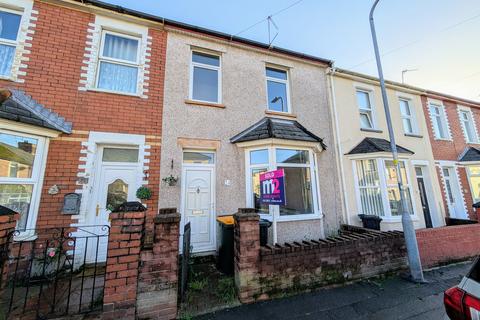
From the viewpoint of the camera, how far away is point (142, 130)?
5.29 metres

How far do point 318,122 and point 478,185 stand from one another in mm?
9620

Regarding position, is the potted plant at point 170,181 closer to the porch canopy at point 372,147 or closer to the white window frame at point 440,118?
the porch canopy at point 372,147

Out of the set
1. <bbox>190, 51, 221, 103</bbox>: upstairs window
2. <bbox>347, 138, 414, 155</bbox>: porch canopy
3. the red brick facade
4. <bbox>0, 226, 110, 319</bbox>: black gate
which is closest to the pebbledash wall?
<bbox>0, 226, 110, 319</bbox>: black gate

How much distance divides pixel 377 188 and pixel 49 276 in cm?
935

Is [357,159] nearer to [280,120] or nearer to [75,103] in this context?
[280,120]

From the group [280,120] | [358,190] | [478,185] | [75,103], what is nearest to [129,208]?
[75,103]

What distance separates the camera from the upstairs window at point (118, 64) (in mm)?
5410

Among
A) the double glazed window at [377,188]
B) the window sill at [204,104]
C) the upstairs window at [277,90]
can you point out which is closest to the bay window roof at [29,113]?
the window sill at [204,104]

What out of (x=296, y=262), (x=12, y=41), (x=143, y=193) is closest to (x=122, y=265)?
(x=143, y=193)

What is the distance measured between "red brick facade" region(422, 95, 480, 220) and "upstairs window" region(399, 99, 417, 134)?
841 millimetres

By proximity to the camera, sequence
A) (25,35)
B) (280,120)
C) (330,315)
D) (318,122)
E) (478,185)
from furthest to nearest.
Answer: (478,185), (318,122), (280,120), (25,35), (330,315)

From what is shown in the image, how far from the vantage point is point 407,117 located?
917cm

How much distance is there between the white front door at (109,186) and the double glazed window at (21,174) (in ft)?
3.43

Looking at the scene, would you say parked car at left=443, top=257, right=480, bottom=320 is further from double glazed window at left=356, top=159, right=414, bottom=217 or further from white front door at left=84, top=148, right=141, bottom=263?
double glazed window at left=356, top=159, right=414, bottom=217
